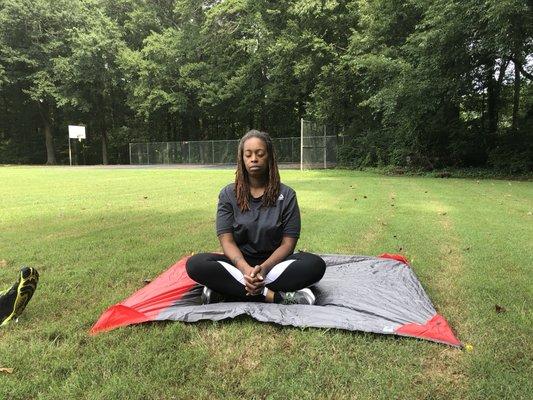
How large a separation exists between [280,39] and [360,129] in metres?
6.60

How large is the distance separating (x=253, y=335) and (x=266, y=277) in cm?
57

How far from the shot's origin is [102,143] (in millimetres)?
45156

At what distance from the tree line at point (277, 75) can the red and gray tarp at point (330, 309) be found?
1245cm

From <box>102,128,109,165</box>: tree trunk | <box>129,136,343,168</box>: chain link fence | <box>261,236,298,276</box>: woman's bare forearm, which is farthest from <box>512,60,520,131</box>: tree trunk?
<box>102,128,109,165</box>: tree trunk

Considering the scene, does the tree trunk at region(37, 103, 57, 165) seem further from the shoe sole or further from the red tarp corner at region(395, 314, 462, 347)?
the red tarp corner at region(395, 314, 462, 347)

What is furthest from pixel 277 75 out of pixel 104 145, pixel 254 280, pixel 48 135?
pixel 254 280

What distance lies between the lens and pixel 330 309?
11.1 feet

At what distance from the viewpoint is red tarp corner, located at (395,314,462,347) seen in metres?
2.98

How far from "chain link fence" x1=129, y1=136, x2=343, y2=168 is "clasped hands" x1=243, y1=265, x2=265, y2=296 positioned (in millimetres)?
23208

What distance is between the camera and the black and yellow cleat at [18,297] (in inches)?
130

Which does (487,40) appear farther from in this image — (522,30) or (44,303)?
(44,303)

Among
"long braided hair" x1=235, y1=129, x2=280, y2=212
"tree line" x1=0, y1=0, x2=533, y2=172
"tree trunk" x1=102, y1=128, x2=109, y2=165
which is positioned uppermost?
"tree line" x1=0, y1=0, x2=533, y2=172

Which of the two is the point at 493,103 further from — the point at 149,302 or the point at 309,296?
A: the point at 149,302

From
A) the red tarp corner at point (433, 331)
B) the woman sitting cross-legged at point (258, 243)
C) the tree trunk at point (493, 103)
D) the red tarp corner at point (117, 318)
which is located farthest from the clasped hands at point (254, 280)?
the tree trunk at point (493, 103)
